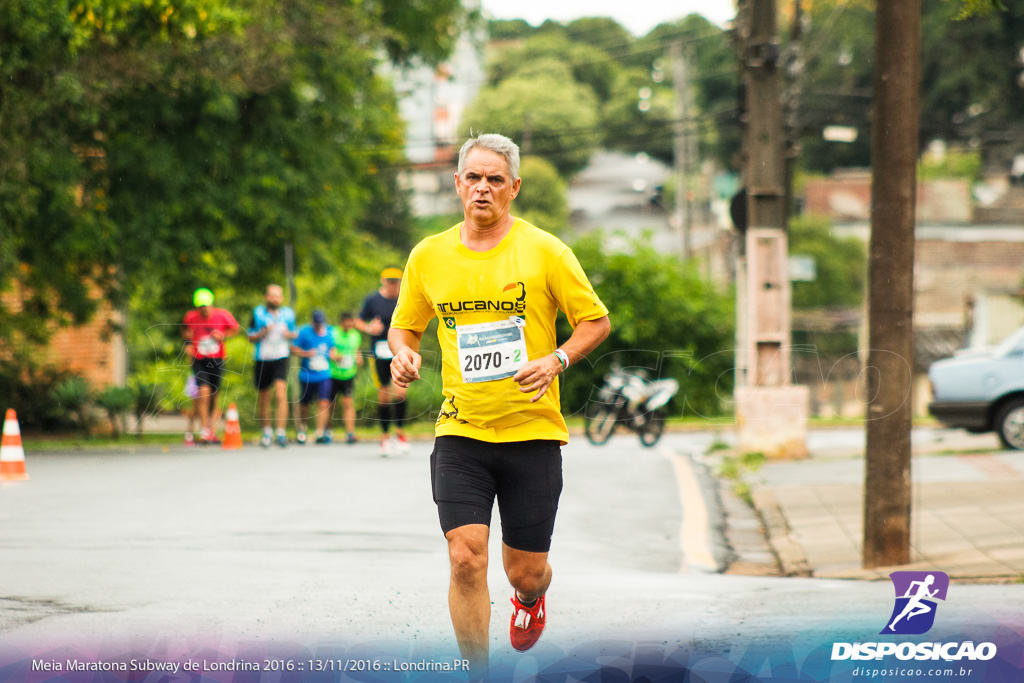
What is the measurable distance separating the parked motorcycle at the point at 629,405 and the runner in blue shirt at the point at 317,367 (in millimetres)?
3406

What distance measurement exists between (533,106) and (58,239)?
39487mm

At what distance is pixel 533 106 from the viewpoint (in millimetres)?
55125

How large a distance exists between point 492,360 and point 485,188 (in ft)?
2.04

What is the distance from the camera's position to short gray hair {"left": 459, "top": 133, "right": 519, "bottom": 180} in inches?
183

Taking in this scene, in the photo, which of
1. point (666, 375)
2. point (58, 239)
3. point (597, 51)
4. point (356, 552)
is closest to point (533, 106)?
point (597, 51)

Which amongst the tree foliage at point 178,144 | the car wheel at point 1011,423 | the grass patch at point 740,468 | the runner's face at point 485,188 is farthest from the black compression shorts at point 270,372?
the runner's face at point 485,188

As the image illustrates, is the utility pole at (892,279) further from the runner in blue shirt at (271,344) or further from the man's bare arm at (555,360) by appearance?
the runner in blue shirt at (271,344)

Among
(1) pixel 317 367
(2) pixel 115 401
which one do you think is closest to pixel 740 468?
(1) pixel 317 367

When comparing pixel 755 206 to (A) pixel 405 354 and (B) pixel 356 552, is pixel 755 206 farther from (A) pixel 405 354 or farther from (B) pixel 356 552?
(A) pixel 405 354

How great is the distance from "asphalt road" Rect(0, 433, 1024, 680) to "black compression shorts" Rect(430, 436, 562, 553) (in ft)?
1.90

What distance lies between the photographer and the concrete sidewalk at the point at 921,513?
8.26 meters

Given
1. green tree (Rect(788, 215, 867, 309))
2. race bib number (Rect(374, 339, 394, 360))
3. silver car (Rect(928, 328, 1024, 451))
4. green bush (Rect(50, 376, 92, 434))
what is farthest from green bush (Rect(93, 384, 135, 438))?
green tree (Rect(788, 215, 867, 309))

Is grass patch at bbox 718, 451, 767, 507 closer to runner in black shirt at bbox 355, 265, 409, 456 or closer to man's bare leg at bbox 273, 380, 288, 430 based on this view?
runner in black shirt at bbox 355, 265, 409, 456

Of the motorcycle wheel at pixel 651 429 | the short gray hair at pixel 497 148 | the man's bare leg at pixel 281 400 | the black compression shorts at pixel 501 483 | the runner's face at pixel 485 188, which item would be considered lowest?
the motorcycle wheel at pixel 651 429
